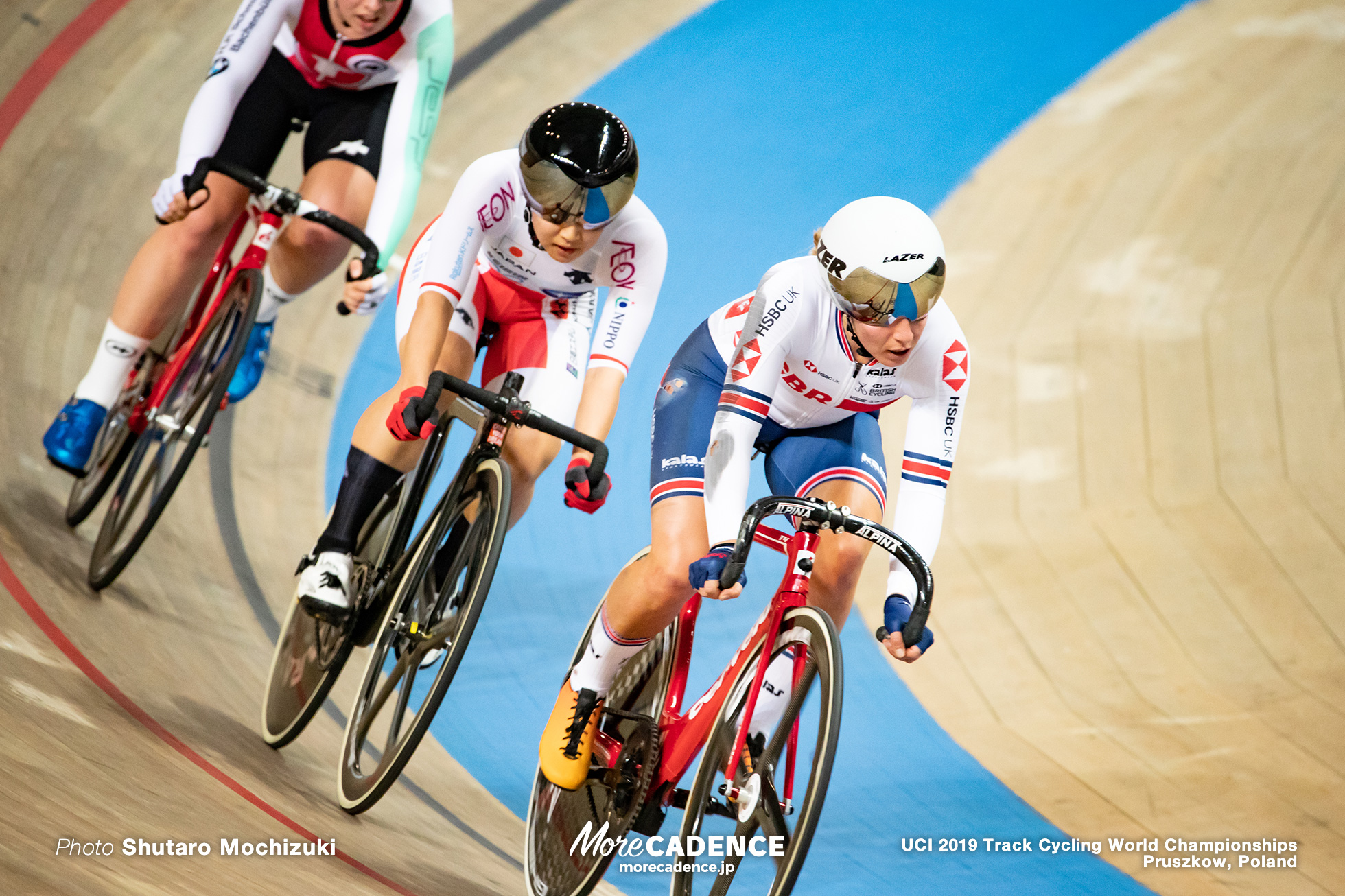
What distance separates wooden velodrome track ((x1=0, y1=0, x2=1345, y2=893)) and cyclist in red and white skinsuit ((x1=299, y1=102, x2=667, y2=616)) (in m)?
0.74

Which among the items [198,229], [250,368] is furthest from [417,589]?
[198,229]

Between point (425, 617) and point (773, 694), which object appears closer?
point (773, 694)

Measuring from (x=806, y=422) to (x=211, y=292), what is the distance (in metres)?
2.02

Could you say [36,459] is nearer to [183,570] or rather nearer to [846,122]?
[183,570]

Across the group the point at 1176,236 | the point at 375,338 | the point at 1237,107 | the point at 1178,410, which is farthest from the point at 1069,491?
the point at 375,338

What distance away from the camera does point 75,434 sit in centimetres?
384

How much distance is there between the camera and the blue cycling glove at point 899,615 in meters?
2.43

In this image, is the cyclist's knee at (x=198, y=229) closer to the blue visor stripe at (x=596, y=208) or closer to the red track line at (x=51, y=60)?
the blue visor stripe at (x=596, y=208)

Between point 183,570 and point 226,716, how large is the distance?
0.96 meters

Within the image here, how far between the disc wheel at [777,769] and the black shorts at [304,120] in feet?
7.32

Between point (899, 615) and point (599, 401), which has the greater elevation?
point (599, 401)

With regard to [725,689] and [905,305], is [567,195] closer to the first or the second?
[905,305]

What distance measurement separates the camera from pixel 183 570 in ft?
14.0

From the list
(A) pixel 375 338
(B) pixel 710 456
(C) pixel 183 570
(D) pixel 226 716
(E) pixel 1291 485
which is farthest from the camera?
(A) pixel 375 338
